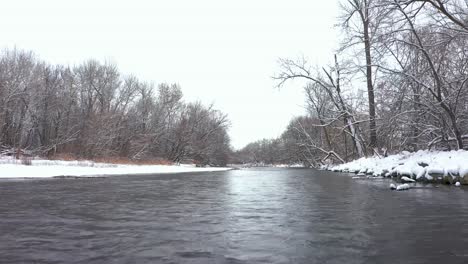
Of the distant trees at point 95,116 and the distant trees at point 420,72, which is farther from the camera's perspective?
the distant trees at point 95,116

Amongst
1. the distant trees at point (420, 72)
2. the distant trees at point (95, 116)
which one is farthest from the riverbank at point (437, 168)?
the distant trees at point (95, 116)

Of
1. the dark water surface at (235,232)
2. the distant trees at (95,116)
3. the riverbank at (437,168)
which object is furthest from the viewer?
the distant trees at (95,116)

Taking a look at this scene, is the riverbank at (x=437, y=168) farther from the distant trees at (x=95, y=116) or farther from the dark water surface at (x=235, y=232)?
the distant trees at (x=95, y=116)

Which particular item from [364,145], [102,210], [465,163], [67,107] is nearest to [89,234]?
[102,210]

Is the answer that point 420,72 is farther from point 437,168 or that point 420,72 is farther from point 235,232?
point 235,232

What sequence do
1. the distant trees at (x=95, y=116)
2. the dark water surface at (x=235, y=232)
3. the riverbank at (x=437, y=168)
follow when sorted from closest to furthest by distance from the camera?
the dark water surface at (x=235, y=232) → the riverbank at (x=437, y=168) → the distant trees at (x=95, y=116)

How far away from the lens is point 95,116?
3859 centimetres

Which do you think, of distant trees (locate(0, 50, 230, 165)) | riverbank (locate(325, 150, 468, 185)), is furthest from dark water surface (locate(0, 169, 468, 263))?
distant trees (locate(0, 50, 230, 165))

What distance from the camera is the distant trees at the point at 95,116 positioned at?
116 ft

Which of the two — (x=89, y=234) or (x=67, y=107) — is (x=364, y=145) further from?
(x=67, y=107)

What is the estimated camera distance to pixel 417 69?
18.4m

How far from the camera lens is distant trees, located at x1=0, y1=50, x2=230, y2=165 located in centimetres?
3525

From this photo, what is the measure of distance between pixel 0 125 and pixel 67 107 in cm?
1621

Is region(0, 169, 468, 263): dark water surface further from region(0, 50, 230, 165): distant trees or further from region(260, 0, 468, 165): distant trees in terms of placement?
region(0, 50, 230, 165): distant trees
